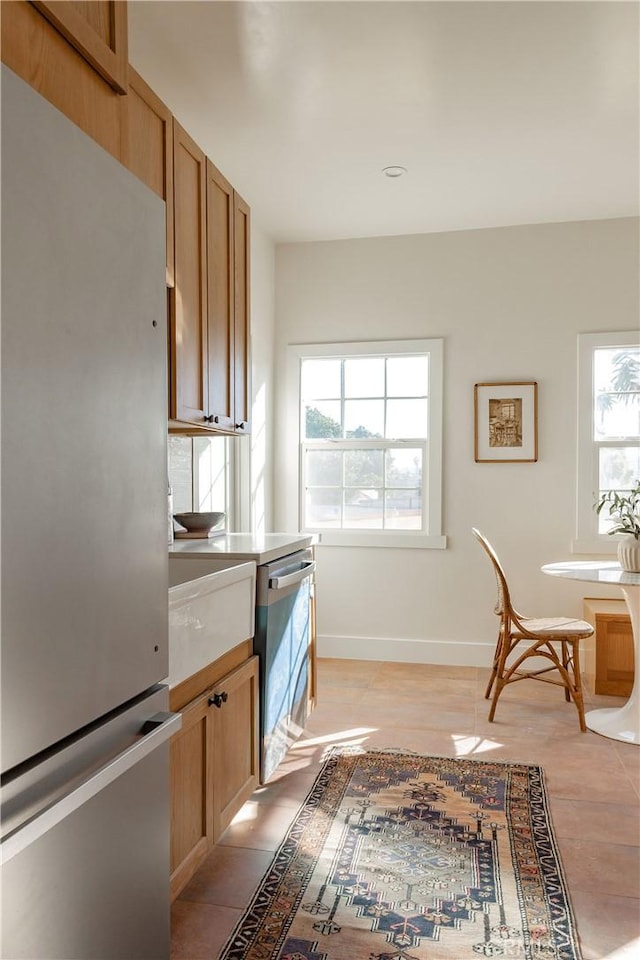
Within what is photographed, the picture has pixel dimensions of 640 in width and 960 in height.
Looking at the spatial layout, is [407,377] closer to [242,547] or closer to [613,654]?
[613,654]

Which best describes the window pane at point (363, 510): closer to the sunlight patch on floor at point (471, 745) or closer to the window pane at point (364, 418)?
the window pane at point (364, 418)

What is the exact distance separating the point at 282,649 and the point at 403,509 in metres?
2.16

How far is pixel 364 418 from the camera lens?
4.72 metres

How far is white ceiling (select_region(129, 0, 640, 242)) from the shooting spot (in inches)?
92.7

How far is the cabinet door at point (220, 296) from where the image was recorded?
8.82 ft

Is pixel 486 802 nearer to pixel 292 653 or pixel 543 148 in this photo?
pixel 292 653

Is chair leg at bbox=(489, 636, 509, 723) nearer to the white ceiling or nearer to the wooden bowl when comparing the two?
the wooden bowl

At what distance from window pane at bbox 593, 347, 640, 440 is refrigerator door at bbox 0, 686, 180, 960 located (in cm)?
373

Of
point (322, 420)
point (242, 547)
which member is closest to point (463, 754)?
point (242, 547)

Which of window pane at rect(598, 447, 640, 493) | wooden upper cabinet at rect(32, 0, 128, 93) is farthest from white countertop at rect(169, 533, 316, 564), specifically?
window pane at rect(598, 447, 640, 493)

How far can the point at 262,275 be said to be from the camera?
4.53 metres

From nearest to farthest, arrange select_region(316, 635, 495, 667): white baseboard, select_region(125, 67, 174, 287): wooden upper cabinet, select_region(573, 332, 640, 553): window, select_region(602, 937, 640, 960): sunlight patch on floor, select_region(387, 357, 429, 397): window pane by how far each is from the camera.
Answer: select_region(602, 937, 640, 960): sunlight patch on floor → select_region(125, 67, 174, 287): wooden upper cabinet → select_region(573, 332, 640, 553): window → select_region(316, 635, 495, 667): white baseboard → select_region(387, 357, 429, 397): window pane

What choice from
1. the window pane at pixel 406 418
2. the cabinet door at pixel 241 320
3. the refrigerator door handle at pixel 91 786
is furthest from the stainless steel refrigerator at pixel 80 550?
the window pane at pixel 406 418

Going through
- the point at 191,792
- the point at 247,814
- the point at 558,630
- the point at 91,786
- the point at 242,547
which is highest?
the point at 242,547
